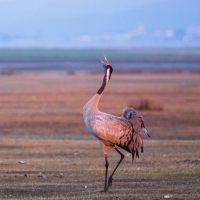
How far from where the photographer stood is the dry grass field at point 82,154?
10.1m

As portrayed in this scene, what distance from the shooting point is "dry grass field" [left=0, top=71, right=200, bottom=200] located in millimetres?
10070

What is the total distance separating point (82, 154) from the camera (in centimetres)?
1497

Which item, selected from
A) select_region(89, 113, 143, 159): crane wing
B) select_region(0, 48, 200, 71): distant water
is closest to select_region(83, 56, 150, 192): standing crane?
select_region(89, 113, 143, 159): crane wing

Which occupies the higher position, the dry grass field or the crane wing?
the crane wing

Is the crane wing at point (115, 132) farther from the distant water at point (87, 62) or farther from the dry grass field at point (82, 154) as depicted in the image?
the distant water at point (87, 62)

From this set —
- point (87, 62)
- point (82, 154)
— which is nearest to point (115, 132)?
point (82, 154)

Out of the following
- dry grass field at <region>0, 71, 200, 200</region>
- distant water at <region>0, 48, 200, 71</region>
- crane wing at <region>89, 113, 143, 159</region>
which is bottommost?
distant water at <region>0, 48, 200, 71</region>

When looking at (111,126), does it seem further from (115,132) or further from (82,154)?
(82,154)

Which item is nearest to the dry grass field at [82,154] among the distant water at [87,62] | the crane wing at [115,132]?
the crane wing at [115,132]

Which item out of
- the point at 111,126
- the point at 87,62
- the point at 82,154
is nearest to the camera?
the point at 111,126

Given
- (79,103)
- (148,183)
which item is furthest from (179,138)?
(79,103)

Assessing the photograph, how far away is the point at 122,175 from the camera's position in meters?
11.9

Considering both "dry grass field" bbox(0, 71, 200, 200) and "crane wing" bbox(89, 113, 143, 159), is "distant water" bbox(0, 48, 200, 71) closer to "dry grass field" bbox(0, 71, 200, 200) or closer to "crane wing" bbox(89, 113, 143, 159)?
"dry grass field" bbox(0, 71, 200, 200)

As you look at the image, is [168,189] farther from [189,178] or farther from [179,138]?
[179,138]
